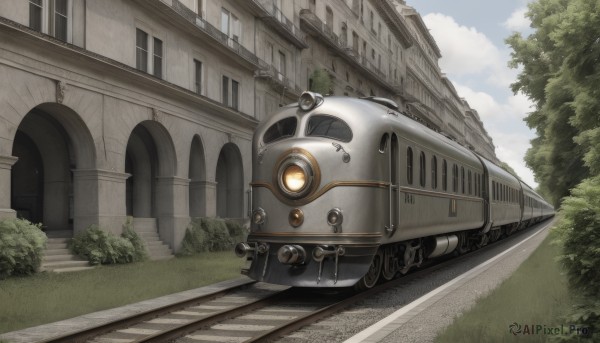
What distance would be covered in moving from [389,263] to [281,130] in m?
3.64

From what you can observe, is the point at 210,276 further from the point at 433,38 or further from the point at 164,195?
the point at 433,38

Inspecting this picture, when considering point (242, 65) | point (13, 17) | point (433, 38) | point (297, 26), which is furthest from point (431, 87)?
point (13, 17)

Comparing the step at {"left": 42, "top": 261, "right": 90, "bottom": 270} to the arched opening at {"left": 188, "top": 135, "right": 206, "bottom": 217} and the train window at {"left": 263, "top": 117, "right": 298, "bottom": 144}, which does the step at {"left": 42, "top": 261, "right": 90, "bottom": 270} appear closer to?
the train window at {"left": 263, "top": 117, "right": 298, "bottom": 144}

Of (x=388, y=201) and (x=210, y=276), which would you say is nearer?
(x=388, y=201)

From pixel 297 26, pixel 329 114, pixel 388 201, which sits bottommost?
pixel 388 201

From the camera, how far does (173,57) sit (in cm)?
2306

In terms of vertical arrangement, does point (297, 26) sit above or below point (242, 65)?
above

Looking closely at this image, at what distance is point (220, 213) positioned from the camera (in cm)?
2897

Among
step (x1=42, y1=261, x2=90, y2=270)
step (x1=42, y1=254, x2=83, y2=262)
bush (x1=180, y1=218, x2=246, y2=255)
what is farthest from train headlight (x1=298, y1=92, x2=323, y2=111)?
bush (x1=180, y1=218, x2=246, y2=255)

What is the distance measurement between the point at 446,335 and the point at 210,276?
841 centimetres

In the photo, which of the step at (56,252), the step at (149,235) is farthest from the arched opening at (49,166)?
the step at (149,235)

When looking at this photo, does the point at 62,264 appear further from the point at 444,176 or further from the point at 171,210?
the point at 444,176

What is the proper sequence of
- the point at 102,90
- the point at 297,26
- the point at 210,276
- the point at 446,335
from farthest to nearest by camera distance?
the point at 297,26, the point at 102,90, the point at 210,276, the point at 446,335

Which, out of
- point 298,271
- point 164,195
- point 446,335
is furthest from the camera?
point 164,195
